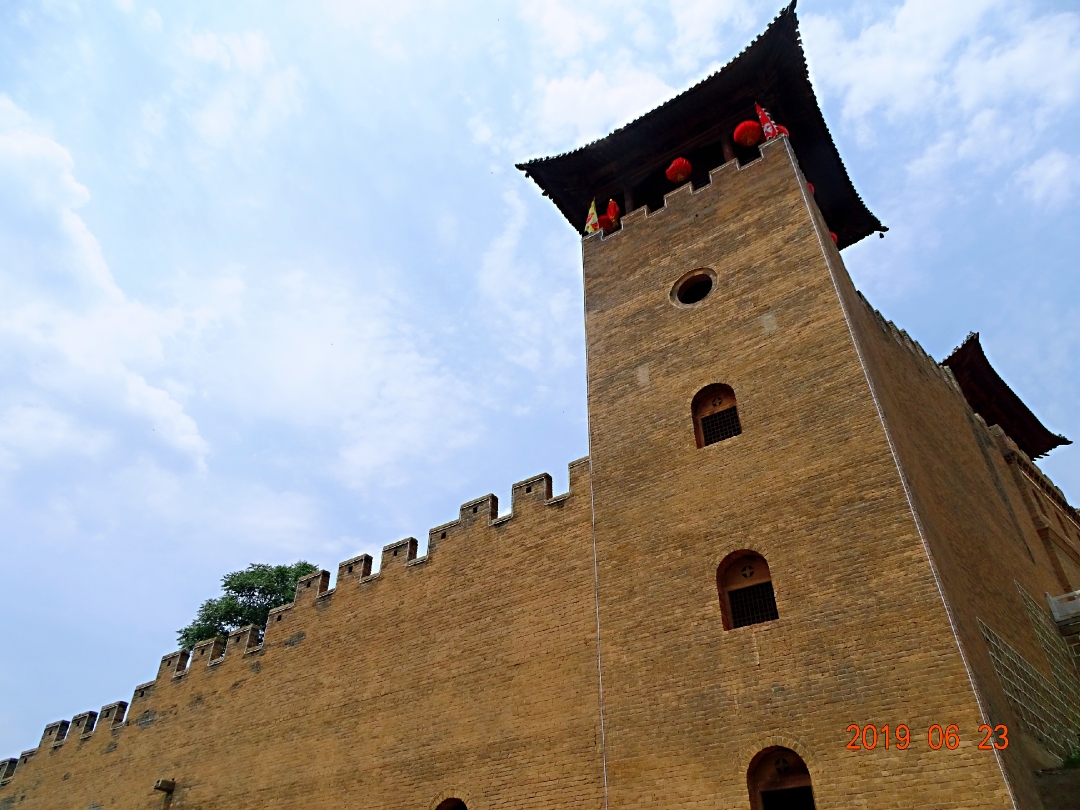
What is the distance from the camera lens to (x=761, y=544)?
1000 centimetres

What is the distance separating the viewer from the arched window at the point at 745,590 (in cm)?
984

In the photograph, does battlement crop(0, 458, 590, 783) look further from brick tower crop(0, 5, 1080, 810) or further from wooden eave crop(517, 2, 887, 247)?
wooden eave crop(517, 2, 887, 247)

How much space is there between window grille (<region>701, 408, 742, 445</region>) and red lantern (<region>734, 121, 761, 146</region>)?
653 centimetres

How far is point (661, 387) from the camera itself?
12.5 m

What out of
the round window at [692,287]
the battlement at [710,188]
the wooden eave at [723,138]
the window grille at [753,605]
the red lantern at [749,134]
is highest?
the wooden eave at [723,138]

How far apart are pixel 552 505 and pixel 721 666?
4775 mm

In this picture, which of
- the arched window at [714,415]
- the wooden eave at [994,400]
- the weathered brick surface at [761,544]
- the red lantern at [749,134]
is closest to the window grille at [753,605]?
the weathered brick surface at [761,544]

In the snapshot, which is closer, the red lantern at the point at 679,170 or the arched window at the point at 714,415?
the arched window at the point at 714,415

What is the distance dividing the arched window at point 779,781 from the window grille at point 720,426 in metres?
4.30

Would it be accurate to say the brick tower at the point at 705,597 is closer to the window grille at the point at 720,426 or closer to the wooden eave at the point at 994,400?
the window grille at the point at 720,426

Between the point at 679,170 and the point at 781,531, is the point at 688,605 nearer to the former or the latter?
the point at 781,531

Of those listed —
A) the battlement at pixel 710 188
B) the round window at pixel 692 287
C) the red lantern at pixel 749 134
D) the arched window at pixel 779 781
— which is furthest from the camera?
the red lantern at pixel 749 134

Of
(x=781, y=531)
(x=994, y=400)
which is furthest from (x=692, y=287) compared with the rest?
(x=994, y=400)

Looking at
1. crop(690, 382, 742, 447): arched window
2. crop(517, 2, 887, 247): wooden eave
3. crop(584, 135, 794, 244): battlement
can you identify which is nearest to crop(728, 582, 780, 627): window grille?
crop(690, 382, 742, 447): arched window
